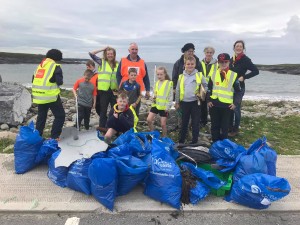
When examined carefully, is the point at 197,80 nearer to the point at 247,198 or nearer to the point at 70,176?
the point at 247,198

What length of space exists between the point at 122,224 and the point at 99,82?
336 cm

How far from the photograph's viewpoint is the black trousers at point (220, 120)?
530cm

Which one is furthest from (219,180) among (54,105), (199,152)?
(54,105)

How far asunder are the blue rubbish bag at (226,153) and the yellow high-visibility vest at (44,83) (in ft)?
9.14

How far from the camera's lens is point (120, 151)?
12.0 feet

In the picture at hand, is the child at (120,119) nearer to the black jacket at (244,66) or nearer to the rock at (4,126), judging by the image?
the black jacket at (244,66)

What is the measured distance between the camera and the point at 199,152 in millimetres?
4191

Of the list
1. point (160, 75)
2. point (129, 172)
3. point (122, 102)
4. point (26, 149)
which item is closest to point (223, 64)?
point (160, 75)

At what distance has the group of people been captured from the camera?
4891 millimetres

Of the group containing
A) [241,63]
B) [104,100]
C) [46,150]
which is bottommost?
[46,150]

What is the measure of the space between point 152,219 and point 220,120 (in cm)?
283

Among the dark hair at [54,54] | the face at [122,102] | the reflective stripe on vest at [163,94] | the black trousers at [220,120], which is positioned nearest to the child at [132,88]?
the reflective stripe on vest at [163,94]

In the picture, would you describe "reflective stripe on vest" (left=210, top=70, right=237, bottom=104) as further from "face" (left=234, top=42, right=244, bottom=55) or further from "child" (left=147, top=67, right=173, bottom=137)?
"face" (left=234, top=42, right=244, bottom=55)

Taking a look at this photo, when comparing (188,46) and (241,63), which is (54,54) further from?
(241,63)
